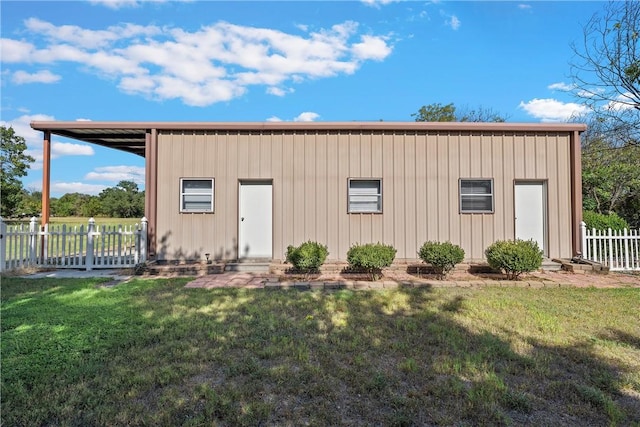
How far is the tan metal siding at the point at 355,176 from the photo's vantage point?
26.7 feet

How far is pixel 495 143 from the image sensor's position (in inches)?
324

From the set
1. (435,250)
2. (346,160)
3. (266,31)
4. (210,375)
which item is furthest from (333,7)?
(210,375)

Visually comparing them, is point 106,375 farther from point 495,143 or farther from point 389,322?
point 495,143

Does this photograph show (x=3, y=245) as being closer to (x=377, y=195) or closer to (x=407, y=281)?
(x=377, y=195)

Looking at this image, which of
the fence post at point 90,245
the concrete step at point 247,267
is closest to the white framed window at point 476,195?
the concrete step at point 247,267

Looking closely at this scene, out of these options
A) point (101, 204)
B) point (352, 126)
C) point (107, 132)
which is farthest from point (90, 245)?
point (101, 204)

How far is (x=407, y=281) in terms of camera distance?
6.43 metres

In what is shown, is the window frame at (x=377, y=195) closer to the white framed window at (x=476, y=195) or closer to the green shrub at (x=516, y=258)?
the white framed window at (x=476, y=195)

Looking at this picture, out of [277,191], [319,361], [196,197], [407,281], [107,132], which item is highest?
[107,132]

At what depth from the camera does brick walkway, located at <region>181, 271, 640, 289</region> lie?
607 centimetres

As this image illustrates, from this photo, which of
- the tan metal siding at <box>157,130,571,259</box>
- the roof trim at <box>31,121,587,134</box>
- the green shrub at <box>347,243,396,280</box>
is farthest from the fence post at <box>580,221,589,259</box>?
the green shrub at <box>347,243,396,280</box>

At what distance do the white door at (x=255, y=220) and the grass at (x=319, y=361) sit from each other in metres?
3.24

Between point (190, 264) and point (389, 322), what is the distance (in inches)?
220

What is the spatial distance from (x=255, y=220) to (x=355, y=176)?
2.80m
